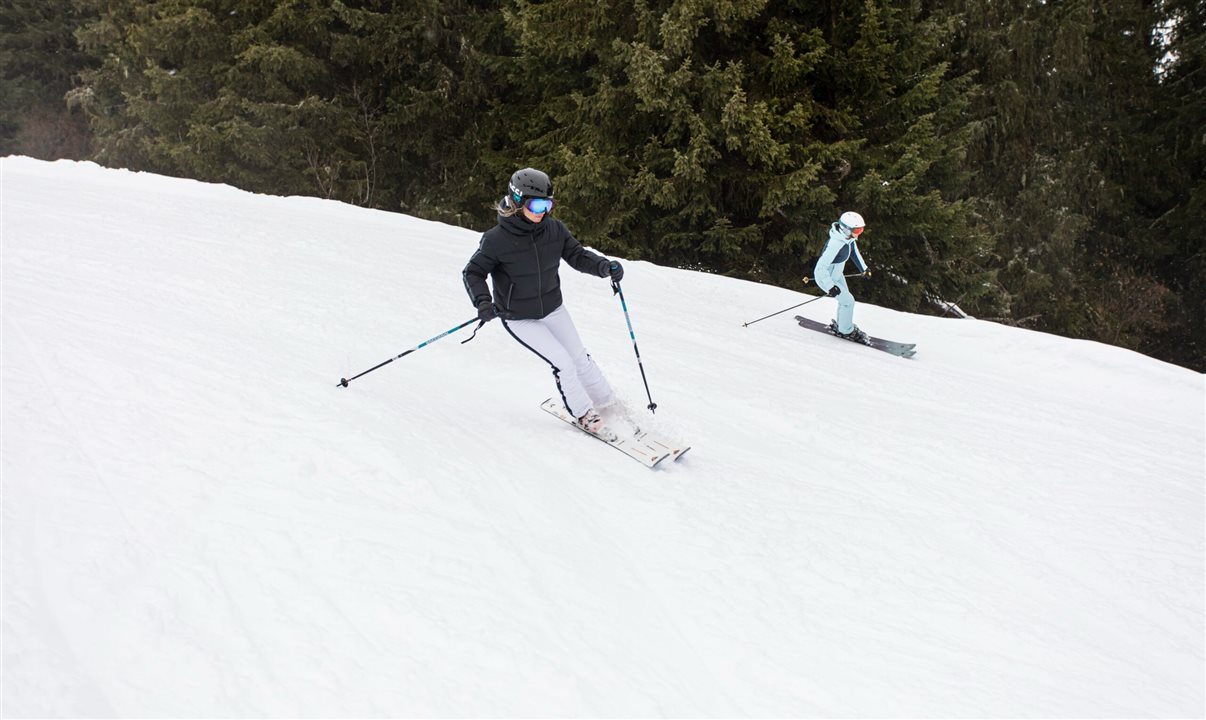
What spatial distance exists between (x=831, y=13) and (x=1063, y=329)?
11.9m

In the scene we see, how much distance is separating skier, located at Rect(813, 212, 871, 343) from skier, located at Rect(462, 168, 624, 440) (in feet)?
16.1

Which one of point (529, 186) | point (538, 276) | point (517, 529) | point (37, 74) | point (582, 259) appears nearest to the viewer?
point (517, 529)

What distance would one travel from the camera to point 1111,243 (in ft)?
78.1

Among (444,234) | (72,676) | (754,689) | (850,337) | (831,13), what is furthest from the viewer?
(831,13)

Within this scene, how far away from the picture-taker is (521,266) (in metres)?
5.07

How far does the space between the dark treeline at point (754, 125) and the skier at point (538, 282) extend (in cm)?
1039

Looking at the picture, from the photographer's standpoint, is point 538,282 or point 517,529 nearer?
point 517,529

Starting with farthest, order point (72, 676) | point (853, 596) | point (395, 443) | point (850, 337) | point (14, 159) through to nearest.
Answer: point (14, 159) < point (850, 337) < point (395, 443) < point (853, 596) < point (72, 676)

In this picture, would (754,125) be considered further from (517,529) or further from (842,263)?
(517,529)

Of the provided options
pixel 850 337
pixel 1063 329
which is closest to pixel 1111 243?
pixel 1063 329

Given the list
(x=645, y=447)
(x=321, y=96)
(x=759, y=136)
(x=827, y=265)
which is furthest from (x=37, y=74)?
(x=645, y=447)

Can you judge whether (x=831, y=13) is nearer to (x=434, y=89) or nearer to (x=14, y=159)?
(x=434, y=89)

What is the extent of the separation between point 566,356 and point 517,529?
1560 millimetres

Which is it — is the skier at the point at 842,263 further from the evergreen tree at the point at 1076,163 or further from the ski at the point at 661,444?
the evergreen tree at the point at 1076,163
